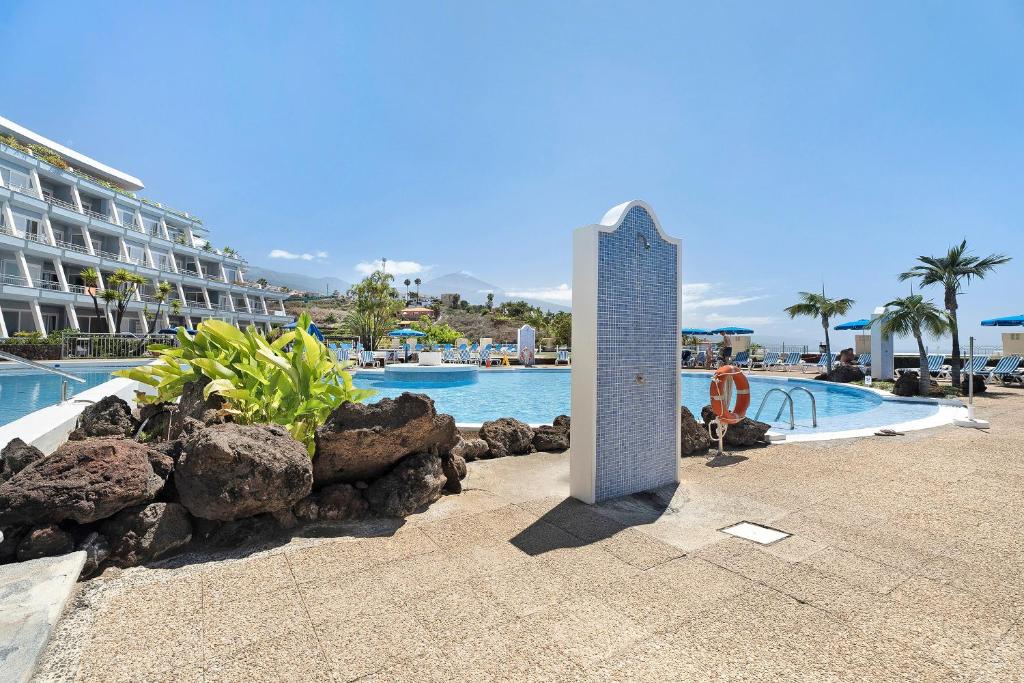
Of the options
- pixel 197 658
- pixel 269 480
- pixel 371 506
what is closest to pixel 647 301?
pixel 371 506

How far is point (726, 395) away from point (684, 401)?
28.3 feet

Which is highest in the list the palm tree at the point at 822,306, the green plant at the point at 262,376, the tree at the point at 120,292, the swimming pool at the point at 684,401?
the tree at the point at 120,292

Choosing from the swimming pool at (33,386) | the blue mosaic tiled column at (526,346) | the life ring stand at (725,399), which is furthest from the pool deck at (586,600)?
the blue mosaic tiled column at (526,346)

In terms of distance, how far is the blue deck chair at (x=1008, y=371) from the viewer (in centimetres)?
1473

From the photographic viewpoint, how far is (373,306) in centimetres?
3803

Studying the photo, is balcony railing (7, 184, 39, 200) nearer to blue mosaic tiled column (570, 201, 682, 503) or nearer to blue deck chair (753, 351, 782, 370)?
blue mosaic tiled column (570, 201, 682, 503)

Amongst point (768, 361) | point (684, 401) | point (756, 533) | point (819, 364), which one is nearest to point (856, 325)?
point (819, 364)

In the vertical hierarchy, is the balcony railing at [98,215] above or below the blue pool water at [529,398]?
above

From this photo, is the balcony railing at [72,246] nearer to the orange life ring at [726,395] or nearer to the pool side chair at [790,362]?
the orange life ring at [726,395]

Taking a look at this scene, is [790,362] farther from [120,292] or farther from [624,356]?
[120,292]

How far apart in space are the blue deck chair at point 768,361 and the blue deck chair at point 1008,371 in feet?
30.9

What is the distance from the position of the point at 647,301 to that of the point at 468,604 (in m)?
3.17

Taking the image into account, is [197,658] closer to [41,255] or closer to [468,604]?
[468,604]

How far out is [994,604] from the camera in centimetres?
243
